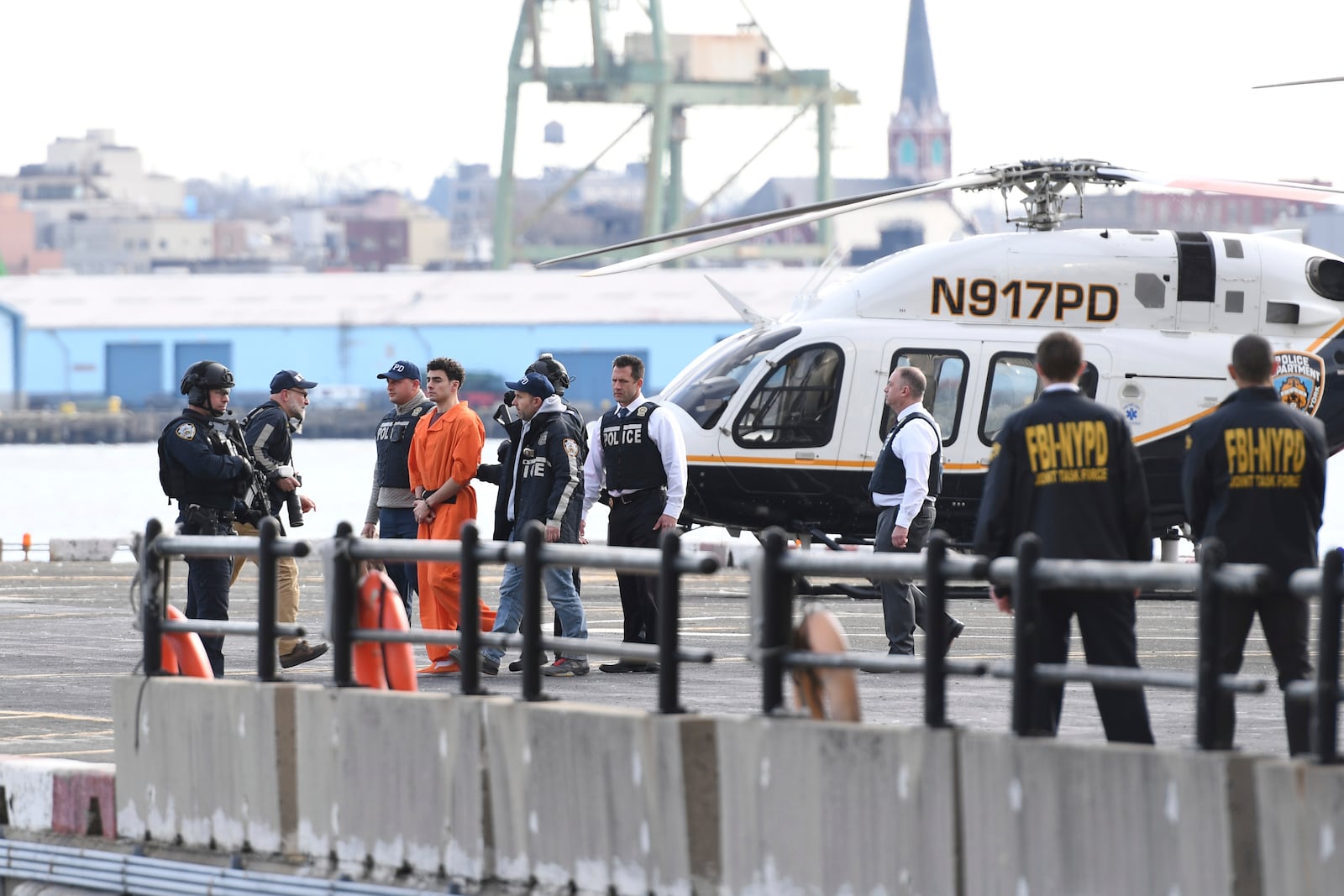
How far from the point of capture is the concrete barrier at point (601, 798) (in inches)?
263

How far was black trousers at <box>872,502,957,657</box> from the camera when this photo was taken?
12.0 metres

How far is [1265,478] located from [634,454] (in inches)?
210

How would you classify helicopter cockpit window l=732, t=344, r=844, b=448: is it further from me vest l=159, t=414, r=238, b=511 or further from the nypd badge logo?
me vest l=159, t=414, r=238, b=511

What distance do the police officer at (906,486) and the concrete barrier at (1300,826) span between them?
20.3 ft

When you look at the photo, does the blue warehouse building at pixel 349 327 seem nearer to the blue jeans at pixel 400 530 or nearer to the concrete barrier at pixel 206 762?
the blue jeans at pixel 400 530

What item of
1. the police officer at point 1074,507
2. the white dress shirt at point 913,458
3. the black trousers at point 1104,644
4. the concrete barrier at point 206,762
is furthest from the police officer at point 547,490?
the black trousers at point 1104,644

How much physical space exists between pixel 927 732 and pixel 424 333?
88.5 meters

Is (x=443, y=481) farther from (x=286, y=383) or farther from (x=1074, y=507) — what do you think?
(x=1074, y=507)

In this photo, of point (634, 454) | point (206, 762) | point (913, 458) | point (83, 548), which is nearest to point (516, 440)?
point (634, 454)

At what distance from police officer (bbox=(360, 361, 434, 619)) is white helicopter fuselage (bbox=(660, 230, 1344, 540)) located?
4133mm

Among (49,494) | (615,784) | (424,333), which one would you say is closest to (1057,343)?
(615,784)

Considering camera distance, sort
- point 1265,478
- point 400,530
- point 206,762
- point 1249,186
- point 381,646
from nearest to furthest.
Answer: point 1265,478
point 206,762
point 381,646
point 400,530
point 1249,186

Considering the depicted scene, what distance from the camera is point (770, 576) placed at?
21.5 ft

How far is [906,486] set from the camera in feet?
39.3
